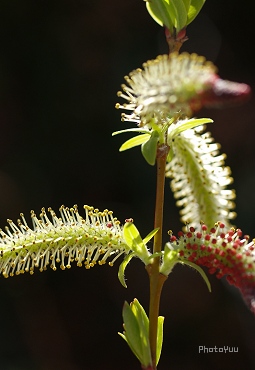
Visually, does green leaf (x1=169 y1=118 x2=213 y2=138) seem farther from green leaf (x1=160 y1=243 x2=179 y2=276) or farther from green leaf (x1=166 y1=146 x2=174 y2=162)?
green leaf (x1=160 y1=243 x2=179 y2=276)

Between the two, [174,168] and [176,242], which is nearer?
[176,242]

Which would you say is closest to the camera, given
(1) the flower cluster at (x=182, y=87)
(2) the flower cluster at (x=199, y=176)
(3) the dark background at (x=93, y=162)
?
(1) the flower cluster at (x=182, y=87)

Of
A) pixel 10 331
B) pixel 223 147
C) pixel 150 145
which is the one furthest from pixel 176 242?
pixel 223 147

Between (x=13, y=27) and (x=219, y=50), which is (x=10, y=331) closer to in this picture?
(x=13, y=27)

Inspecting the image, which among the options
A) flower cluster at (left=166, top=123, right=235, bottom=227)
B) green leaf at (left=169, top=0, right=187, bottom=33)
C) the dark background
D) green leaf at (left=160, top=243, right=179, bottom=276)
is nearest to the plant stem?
green leaf at (left=160, top=243, right=179, bottom=276)

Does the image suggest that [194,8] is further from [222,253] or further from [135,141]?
[222,253]

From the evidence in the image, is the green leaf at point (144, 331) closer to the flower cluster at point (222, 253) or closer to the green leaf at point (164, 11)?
the flower cluster at point (222, 253)

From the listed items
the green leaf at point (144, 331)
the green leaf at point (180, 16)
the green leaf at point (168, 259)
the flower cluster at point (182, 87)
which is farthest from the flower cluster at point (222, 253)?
the green leaf at point (180, 16)
